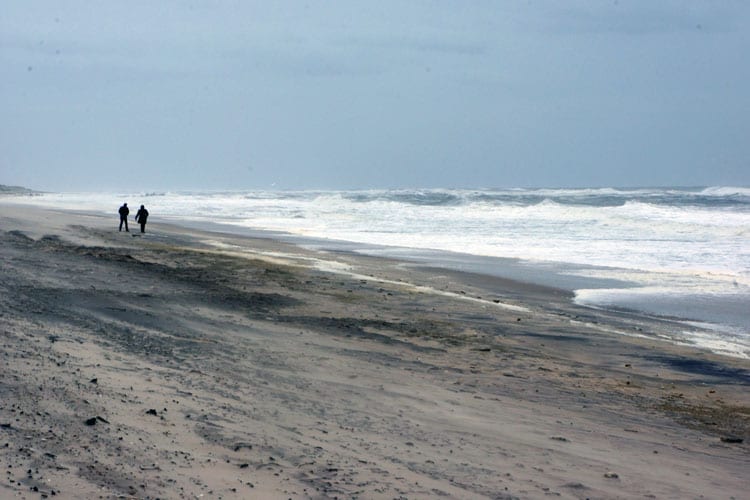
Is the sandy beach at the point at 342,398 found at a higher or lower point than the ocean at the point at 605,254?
lower

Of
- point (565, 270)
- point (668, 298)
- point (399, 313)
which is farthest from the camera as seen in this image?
point (565, 270)

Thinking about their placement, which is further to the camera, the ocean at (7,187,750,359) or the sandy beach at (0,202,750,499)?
the ocean at (7,187,750,359)

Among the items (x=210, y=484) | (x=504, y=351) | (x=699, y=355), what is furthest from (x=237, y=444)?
(x=699, y=355)

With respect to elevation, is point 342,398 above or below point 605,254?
below

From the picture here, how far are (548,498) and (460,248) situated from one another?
910 inches

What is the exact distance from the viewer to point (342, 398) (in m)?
6.98

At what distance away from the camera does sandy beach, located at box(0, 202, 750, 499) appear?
4.83m

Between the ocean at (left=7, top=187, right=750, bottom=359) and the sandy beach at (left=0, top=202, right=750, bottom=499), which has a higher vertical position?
the ocean at (left=7, top=187, right=750, bottom=359)

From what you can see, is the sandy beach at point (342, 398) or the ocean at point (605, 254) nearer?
the sandy beach at point (342, 398)

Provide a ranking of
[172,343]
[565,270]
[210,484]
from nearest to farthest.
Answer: [210,484], [172,343], [565,270]

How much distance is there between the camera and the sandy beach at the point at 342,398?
15.8ft

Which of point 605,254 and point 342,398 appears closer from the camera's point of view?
point 342,398

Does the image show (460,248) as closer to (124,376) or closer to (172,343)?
(172,343)

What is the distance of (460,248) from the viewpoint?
91.6 ft
